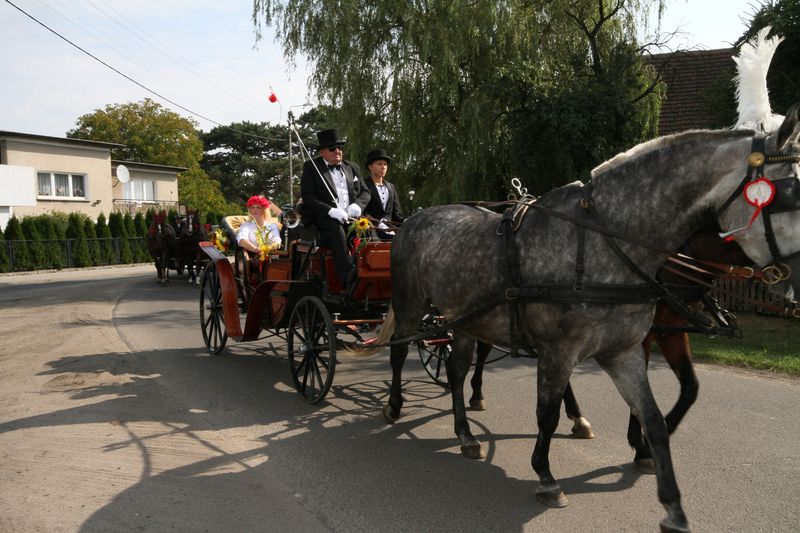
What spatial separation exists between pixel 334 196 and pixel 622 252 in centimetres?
335

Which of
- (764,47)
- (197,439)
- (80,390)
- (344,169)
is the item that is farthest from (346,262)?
(764,47)

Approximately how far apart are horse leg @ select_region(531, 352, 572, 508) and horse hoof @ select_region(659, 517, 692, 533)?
1.87 ft

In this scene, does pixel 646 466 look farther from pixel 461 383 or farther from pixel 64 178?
pixel 64 178

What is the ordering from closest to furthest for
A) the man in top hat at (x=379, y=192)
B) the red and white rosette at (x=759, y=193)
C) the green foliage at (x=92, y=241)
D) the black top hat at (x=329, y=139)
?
1. the red and white rosette at (x=759, y=193)
2. the black top hat at (x=329, y=139)
3. the man in top hat at (x=379, y=192)
4. the green foliage at (x=92, y=241)

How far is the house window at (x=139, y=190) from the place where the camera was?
3938 centimetres

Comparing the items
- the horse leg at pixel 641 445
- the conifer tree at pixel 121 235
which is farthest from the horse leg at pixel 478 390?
the conifer tree at pixel 121 235

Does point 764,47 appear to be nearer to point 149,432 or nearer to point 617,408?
point 617,408

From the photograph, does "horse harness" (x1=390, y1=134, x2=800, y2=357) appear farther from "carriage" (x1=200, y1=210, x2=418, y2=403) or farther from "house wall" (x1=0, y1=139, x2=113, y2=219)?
"house wall" (x1=0, y1=139, x2=113, y2=219)

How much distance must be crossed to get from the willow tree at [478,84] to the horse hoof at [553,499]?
9769mm

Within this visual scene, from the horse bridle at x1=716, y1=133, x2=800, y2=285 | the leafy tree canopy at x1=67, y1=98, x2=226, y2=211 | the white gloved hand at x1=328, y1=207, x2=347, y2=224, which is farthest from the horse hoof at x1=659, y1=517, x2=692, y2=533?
the leafy tree canopy at x1=67, y1=98, x2=226, y2=211

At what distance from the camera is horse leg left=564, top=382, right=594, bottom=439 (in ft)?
16.3

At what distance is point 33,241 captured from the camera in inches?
1044

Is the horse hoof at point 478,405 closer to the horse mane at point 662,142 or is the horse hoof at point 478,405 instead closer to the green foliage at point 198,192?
the horse mane at point 662,142

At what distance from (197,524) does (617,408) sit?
3728 mm
